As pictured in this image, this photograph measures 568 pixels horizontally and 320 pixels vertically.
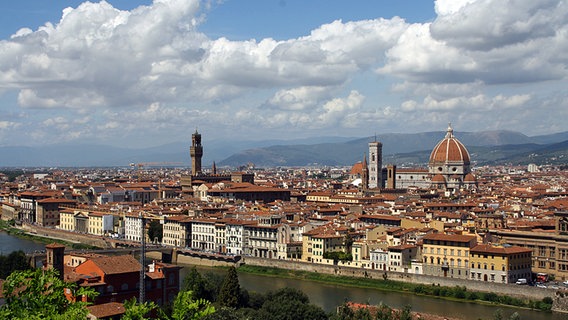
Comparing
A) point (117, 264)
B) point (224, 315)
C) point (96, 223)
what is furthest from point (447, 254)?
point (96, 223)

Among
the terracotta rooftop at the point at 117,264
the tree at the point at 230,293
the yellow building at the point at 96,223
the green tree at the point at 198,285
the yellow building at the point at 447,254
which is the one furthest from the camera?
the yellow building at the point at 96,223

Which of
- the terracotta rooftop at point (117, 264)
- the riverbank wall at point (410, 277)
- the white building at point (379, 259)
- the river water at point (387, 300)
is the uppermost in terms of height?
the terracotta rooftop at point (117, 264)

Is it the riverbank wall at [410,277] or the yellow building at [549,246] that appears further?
the yellow building at [549,246]

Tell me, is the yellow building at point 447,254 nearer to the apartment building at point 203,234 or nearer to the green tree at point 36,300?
the apartment building at point 203,234

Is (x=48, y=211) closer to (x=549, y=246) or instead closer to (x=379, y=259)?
(x=379, y=259)

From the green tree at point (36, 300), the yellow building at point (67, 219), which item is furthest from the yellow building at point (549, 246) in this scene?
the yellow building at point (67, 219)

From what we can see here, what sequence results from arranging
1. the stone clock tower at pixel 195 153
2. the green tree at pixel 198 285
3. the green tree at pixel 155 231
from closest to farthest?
1. the green tree at pixel 198 285
2. the green tree at pixel 155 231
3. the stone clock tower at pixel 195 153

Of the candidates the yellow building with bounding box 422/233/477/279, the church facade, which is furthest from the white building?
the church facade

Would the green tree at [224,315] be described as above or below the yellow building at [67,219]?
above

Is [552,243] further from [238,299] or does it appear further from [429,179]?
[429,179]
